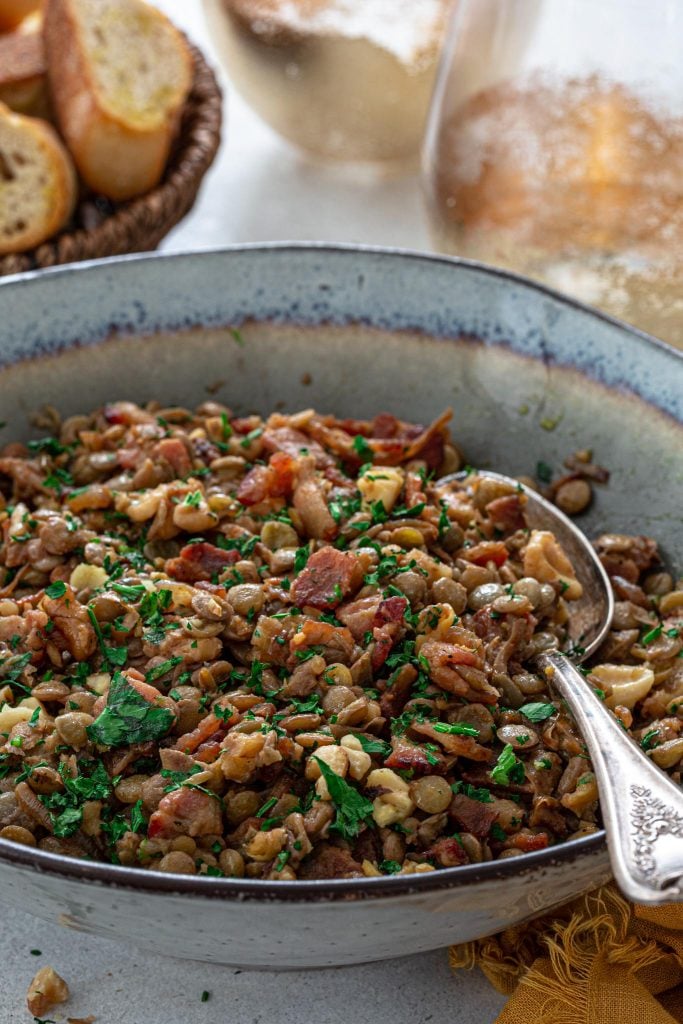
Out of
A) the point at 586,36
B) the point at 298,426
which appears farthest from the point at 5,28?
the point at 298,426

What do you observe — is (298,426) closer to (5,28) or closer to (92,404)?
(92,404)

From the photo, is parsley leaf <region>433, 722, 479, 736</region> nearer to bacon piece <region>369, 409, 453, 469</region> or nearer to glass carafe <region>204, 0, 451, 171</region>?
bacon piece <region>369, 409, 453, 469</region>

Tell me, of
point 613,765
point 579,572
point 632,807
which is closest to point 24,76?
point 579,572

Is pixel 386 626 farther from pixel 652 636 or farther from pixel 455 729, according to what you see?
pixel 652 636

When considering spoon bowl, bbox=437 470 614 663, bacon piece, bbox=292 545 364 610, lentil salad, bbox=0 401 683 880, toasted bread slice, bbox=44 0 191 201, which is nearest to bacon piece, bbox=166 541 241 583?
lentil salad, bbox=0 401 683 880

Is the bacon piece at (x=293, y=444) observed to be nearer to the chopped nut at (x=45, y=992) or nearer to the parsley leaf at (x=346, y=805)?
the parsley leaf at (x=346, y=805)

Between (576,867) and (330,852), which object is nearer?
(576,867)
